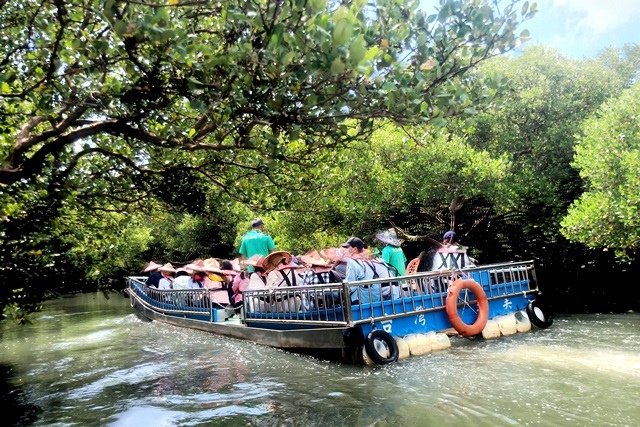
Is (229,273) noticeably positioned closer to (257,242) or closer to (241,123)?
(257,242)

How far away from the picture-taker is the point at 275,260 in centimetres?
1019

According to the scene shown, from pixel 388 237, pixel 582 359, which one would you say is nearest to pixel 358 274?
pixel 388 237

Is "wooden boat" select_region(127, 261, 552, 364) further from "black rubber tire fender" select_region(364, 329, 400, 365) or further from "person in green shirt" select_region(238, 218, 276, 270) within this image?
"person in green shirt" select_region(238, 218, 276, 270)

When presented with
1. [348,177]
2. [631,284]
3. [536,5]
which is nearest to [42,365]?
[348,177]

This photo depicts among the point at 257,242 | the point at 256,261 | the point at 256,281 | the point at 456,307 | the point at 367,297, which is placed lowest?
the point at 456,307

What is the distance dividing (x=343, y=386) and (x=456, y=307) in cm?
306

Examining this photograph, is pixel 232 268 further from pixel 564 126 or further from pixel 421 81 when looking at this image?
pixel 564 126

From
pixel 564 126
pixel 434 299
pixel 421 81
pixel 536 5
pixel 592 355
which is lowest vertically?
pixel 592 355

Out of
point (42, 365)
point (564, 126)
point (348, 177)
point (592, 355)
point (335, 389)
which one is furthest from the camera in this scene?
point (564, 126)

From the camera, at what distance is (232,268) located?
14.2 m

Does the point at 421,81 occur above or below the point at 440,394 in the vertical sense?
above

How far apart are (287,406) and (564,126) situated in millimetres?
15256

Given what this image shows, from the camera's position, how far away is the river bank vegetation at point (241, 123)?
3887mm

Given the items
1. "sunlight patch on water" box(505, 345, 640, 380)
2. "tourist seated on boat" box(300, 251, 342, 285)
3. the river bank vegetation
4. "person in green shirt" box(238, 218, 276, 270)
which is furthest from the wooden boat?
the river bank vegetation
